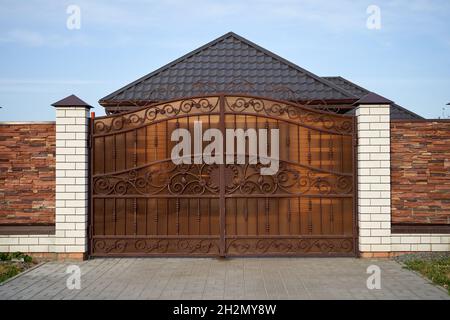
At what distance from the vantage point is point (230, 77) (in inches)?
438

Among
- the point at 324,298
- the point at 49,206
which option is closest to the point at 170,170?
the point at 49,206

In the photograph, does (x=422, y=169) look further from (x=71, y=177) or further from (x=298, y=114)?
(x=71, y=177)

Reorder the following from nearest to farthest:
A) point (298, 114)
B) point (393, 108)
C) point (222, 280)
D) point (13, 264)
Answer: point (222, 280), point (13, 264), point (298, 114), point (393, 108)

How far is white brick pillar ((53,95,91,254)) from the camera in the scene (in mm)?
7609

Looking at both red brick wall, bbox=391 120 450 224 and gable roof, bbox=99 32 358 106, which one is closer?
red brick wall, bbox=391 120 450 224

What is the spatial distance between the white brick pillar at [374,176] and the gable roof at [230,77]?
9.28 ft

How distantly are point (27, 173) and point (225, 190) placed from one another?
3.14m

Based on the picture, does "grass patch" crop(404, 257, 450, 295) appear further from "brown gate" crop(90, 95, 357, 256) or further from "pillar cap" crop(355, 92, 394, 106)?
"pillar cap" crop(355, 92, 394, 106)

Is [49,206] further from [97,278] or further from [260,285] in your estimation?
[260,285]

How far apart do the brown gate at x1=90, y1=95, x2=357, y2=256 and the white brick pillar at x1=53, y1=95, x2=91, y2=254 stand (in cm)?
18

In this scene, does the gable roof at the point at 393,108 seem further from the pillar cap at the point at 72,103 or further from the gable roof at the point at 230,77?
the pillar cap at the point at 72,103

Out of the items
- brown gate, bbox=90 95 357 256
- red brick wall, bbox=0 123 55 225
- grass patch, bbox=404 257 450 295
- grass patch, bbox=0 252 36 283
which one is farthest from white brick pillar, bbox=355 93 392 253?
grass patch, bbox=0 252 36 283

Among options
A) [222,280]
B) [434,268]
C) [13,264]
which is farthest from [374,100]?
[13,264]

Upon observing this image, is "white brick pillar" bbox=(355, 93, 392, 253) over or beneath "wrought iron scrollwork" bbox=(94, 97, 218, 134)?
beneath
